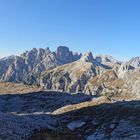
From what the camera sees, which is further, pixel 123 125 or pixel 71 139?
pixel 123 125

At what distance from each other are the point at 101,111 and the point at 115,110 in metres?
3.99

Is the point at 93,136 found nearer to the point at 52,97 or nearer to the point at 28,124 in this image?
the point at 28,124

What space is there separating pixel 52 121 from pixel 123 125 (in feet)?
54.3

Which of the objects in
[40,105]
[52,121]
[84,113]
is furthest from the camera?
[40,105]

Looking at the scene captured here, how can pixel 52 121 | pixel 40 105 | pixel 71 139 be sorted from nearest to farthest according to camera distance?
pixel 71 139 → pixel 52 121 → pixel 40 105

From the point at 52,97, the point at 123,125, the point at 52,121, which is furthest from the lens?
the point at 52,97

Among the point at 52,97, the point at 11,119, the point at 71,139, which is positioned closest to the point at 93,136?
the point at 71,139

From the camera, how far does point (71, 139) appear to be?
165 feet

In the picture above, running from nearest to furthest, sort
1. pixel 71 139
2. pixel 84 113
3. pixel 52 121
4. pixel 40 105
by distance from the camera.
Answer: pixel 71 139 → pixel 52 121 → pixel 84 113 → pixel 40 105

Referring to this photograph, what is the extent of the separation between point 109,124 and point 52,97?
71822 millimetres

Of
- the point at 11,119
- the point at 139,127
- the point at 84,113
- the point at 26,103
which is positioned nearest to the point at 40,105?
the point at 26,103

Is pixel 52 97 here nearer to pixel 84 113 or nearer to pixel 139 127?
pixel 84 113

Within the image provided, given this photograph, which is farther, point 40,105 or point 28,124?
point 40,105

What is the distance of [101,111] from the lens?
67.7m
